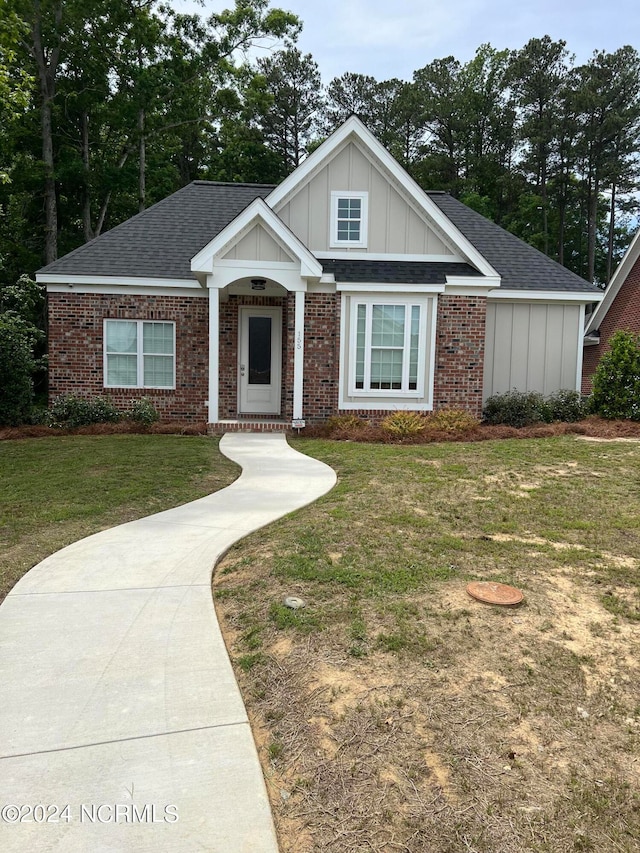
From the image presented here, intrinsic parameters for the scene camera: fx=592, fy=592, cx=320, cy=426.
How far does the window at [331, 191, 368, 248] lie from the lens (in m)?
13.3

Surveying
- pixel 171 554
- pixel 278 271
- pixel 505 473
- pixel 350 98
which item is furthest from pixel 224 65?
pixel 171 554

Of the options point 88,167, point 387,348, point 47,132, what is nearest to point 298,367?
point 387,348

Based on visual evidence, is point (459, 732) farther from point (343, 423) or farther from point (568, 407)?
point (568, 407)

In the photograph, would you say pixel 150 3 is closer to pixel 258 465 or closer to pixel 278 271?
pixel 278 271

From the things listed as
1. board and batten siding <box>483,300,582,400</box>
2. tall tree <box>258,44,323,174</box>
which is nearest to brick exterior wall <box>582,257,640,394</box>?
board and batten siding <box>483,300,582,400</box>

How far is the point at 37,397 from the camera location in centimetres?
1827

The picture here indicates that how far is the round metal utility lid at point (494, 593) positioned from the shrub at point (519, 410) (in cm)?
944

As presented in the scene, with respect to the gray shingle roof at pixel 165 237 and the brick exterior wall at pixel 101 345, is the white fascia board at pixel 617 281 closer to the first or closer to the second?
the gray shingle roof at pixel 165 237

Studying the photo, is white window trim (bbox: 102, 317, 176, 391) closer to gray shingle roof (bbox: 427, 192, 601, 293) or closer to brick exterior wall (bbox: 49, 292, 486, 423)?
brick exterior wall (bbox: 49, 292, 486, 423)

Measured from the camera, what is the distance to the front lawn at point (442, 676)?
2227 mm

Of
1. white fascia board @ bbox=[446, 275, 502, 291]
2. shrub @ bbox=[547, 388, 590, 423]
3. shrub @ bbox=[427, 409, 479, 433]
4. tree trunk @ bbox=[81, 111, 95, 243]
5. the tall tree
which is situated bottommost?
shrub @ bbox=[427, 409, 479, 433]

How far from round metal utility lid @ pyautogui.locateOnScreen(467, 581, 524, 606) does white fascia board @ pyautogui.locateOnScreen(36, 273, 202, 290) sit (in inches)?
420

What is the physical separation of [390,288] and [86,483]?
25.3 ft

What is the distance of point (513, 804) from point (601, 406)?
12.2 metres
